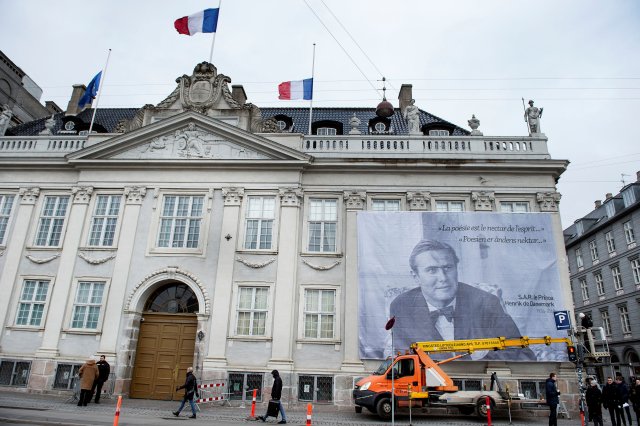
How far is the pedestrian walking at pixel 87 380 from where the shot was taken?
1642cm

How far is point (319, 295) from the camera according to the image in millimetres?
20297

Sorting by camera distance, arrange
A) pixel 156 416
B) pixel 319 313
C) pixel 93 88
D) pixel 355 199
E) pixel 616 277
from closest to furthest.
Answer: pixel 156 416, pixel 319 313, pixel 355 199, pixel 93 88, pixel 616 277

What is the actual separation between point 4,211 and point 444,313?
→ 23083mm

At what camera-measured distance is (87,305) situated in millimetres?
20797

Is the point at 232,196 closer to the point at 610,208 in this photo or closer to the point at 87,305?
the point at 87,305

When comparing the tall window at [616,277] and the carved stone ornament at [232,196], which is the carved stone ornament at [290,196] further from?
the tall window at [616,277]

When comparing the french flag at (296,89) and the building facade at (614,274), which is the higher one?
the french flag at (296,89)

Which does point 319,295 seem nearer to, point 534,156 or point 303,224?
point 303,224

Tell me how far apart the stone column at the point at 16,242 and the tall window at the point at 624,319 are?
45.5 m

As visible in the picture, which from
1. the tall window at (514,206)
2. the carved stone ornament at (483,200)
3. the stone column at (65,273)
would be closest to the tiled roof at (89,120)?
the stone column at (65,273)

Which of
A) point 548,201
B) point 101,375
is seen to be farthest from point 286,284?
point 548,201

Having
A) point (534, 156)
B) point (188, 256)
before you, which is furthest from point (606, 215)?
point (188, 256)

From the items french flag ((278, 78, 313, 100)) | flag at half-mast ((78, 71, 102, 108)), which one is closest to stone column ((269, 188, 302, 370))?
french flag ((278, 78, 313, 100))

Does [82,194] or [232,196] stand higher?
[82,194]
